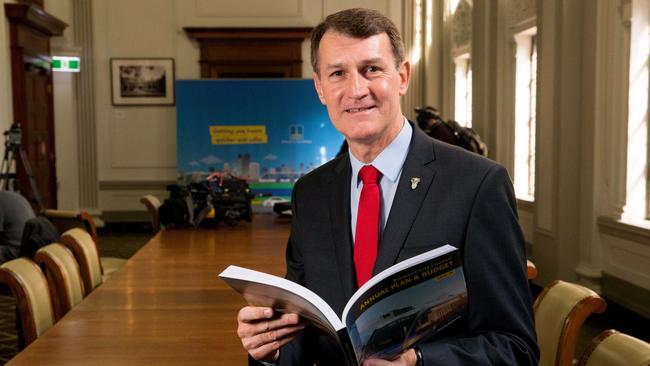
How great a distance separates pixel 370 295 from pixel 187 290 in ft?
7.07

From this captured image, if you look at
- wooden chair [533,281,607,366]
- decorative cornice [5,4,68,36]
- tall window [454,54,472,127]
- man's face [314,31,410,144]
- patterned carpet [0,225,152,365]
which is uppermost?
decorative cornice [5,4,68,36]

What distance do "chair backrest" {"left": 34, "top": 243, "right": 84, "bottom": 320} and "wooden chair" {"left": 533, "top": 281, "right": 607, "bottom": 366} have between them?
2.11 meters

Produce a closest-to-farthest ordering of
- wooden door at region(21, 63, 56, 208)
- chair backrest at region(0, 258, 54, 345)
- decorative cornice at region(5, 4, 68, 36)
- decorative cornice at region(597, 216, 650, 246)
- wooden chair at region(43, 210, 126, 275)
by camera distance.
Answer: chair backrest at region(0, 258, 54, 345)
decorative cornice at region(597, 216, 650, 246)
wooden chair at region(43, 210, 126, 275)
decorative cornice at region(5, 4, 68, 36)
wooden door at region(21, 63, 56, 208)

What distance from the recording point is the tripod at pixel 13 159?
30.0 ft

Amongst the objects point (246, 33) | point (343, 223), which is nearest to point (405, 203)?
point (343, 223)

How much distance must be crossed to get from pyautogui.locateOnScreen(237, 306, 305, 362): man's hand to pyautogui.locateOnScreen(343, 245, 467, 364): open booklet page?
20 cm

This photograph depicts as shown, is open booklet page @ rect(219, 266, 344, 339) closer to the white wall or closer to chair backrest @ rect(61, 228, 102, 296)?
chair backrest @ rect(61, 228, 102, 296)

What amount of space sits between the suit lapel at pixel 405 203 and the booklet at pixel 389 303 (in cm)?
18

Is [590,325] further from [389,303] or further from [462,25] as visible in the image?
[462,25]

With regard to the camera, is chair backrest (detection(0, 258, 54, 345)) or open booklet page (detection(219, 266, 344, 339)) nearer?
open booklet page (detection(219, 266, 344, 339))

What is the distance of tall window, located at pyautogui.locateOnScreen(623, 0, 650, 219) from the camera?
5.66 meters

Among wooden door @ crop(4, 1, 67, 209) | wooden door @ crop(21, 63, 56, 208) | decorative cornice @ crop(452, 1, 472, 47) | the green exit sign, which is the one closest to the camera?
decorative cornice @ crop(452, 1, 472, 47)

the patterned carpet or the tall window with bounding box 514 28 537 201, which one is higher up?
the tall window with bounding box 514 28 537 201

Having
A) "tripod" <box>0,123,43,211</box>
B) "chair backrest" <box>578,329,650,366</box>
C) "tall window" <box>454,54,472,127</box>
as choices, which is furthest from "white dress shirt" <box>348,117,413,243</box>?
"tall window" <box>454,54,472,127</box>
